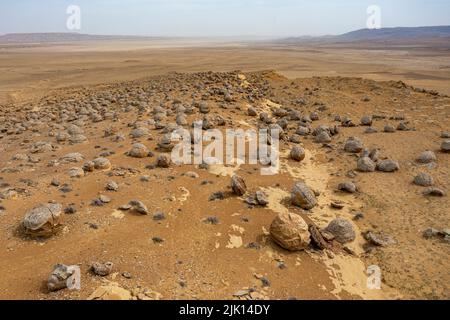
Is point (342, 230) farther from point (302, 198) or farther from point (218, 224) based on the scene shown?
point (218, 224)

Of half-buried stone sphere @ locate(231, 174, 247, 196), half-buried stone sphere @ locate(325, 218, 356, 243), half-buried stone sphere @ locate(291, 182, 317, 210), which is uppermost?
half-buried stone sphere @ locate(231, 174, 247, 196)

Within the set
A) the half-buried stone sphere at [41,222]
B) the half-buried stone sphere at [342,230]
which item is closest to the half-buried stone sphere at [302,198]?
the half-buried stone sphere at [342,230]

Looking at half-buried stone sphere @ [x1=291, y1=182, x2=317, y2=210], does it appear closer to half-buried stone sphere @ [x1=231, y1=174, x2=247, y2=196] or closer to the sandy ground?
the sandy ground

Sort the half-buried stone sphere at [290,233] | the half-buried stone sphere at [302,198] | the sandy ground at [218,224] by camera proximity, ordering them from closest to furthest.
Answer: the sandy ground at [218,224]
the half-buried stone sphere at [290,233]
the half-buried stone sphere at [302,198]

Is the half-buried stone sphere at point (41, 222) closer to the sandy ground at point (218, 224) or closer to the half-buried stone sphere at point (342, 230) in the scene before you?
the sandy ground at point (218, 224)

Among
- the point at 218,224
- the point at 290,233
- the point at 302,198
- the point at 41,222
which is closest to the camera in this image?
the point at 41,222

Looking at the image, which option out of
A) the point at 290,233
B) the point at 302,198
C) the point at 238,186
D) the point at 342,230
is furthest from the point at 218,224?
the point at 342,230

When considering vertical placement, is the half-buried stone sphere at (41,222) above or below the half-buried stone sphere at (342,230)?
above

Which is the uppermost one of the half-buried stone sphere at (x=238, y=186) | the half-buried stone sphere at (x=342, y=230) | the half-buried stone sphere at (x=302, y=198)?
the half-buried stone sphere at (x=238, y=186)

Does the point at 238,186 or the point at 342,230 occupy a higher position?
the point at 238,186

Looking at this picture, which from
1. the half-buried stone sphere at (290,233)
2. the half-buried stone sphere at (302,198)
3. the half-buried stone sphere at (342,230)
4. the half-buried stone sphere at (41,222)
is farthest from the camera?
the half-buried stone sphere at (302,198)

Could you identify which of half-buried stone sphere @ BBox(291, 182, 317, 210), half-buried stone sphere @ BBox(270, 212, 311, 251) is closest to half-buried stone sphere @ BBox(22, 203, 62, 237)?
half-buried stone sphere @ BBox(270, 212, 311, 251)

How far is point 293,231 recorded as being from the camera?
20.4ft
